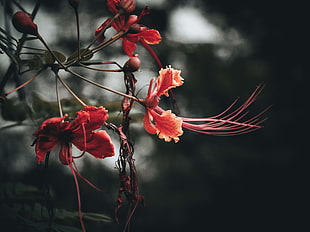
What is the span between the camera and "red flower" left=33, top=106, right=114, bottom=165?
3.10 ft

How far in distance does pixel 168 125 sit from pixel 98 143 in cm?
20

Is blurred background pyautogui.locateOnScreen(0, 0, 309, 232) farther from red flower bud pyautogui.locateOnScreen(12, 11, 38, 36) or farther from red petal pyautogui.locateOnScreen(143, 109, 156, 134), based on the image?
red flower bud pyautogui.locateOnScreen(12, 11, 38, 36)

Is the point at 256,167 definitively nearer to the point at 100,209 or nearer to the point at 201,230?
the point at 201,230

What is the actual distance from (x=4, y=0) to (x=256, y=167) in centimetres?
360

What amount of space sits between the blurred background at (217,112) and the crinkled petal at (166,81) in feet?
6.92

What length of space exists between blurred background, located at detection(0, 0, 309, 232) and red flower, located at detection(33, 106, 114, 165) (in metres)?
2.22

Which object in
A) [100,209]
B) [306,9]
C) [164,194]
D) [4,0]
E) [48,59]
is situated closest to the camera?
[48,59]

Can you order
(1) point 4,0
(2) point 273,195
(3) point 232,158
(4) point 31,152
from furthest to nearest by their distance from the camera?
(2) point 273,195
(3) point 232,158
(4) point 31,152
(1) point 4,0

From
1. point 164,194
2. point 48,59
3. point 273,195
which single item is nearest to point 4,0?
point 48,59

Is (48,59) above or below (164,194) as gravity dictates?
above

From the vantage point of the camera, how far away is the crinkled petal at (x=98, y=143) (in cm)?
100

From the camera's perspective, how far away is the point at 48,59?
Result: 3.43 feet

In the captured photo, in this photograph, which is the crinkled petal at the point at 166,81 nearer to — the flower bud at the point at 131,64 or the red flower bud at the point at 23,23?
the flower bud at the point at 131,64

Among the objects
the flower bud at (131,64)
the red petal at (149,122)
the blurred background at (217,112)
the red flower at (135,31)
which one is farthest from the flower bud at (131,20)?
the blurred background at (217,112)
